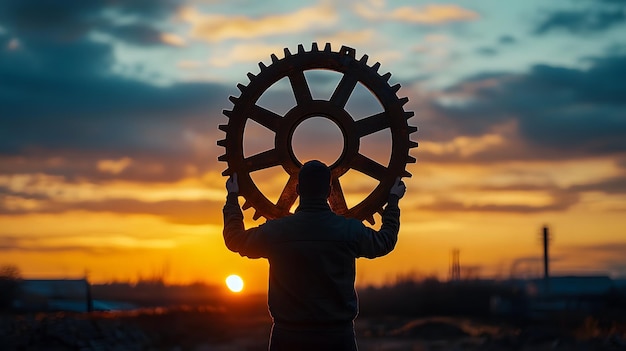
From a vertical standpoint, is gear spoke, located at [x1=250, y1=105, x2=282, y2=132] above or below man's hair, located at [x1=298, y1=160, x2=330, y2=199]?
above

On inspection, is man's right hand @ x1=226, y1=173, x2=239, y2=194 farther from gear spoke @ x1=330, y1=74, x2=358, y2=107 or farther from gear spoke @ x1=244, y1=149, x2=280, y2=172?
gear spoke @ x1=330, y1=74, x2=358, y2=107

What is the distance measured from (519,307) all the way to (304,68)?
4742 centimetres

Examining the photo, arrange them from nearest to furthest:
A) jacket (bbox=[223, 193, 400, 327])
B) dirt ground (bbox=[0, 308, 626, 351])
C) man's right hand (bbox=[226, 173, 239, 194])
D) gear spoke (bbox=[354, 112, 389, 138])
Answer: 1. jacket (bbox=[223, 193, 400, 327])
2. man's right hand (bbox=[226, 173, 239, 194])
3. gear spoke (bbox=[354, 112, 389, 138])
4. dirt ground (bbox=[0, 308, 626, 351])

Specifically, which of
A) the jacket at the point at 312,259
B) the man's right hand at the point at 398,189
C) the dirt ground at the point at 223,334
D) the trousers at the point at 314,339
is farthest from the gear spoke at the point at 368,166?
the dirt ground at the point at 223,334

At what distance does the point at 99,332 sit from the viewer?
1312 inches

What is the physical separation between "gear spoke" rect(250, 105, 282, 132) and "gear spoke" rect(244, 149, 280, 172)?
0.26 metres

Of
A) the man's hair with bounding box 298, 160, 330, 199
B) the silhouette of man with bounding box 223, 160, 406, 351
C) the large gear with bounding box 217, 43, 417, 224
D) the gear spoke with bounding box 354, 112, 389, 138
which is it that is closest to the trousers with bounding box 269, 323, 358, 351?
the silhouette of man with bounding box 223, 160, 406, 351

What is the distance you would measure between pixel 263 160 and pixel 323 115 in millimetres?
730

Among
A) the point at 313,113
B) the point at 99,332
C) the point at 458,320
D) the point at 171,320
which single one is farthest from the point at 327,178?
the point at 458,320

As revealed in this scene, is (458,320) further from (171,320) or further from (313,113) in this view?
(313,113)

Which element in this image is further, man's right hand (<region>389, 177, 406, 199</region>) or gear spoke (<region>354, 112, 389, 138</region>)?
gear spoke (<region>354, 112, 389, 138</region>)

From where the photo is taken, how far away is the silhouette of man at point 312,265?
23.9 ft

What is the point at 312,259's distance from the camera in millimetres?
7270

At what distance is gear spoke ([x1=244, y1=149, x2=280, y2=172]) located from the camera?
913 cm
